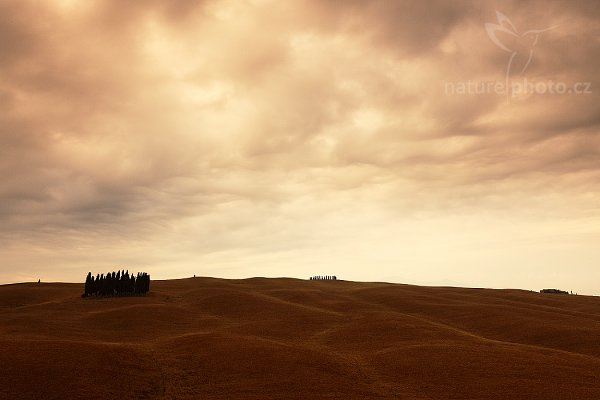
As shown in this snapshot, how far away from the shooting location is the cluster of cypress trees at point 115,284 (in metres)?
93.6

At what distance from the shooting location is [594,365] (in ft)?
112

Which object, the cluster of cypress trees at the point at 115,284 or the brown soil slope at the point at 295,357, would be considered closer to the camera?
the brown soil slope at the point at 295,357

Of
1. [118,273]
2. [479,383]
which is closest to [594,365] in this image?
[479,383]

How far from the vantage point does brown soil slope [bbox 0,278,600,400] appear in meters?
28.5

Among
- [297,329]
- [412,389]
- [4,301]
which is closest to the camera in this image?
[412,389]

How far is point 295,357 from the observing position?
36.4 m

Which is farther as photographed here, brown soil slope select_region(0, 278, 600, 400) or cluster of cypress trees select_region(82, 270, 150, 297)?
cluster of cypress trees select_region(82, 270, 150, 297)

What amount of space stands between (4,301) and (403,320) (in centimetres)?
7861

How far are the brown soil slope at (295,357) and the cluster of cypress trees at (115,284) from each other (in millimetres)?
29038

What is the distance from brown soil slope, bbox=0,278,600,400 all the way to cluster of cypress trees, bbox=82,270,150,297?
2904cm

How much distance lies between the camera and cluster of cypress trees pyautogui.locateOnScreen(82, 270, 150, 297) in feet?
307

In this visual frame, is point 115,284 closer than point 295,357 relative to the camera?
No

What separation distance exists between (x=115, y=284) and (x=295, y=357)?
2876 inches

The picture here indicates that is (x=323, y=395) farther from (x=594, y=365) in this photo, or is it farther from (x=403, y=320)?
(x=403, y=320)
